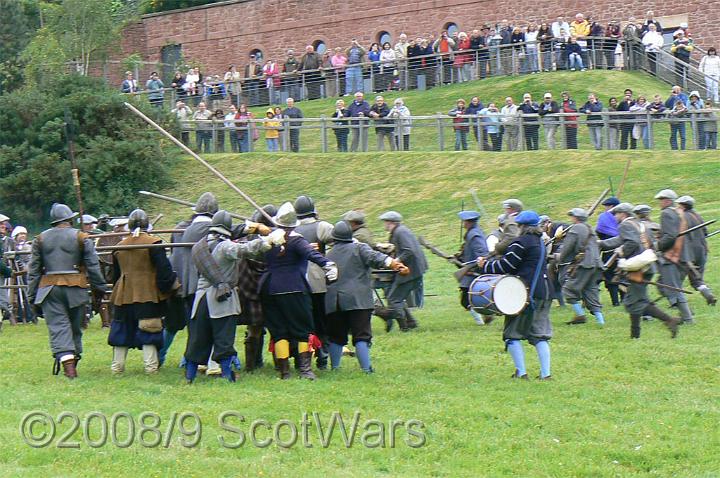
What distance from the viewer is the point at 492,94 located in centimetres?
3775

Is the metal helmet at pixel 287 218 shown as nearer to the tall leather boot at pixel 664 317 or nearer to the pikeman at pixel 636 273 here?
the pikeman at pixel 636 273

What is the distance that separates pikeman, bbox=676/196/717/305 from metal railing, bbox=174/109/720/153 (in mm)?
11687

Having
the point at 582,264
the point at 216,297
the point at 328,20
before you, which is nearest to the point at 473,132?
the point at 582,264

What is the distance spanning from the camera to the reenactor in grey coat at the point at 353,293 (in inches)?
555

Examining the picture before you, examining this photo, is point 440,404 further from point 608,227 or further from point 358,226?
point 608,227

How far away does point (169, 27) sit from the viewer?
186 ft

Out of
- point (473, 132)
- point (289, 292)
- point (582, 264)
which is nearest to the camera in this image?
point (289, 292)

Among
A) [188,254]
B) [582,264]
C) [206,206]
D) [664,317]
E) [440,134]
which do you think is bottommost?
[664,317]

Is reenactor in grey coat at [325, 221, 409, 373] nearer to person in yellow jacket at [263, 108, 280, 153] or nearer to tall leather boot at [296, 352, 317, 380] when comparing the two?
tall leather boot at [296, 352, 317, 380]

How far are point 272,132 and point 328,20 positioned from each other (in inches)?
716

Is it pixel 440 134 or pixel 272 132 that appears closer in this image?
pixel 440 134

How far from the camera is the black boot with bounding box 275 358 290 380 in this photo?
1377 centimetres

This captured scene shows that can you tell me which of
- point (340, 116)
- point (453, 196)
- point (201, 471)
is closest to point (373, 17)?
point (340, 116)

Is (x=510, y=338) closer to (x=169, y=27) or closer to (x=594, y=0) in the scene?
(x=594, y=0)
